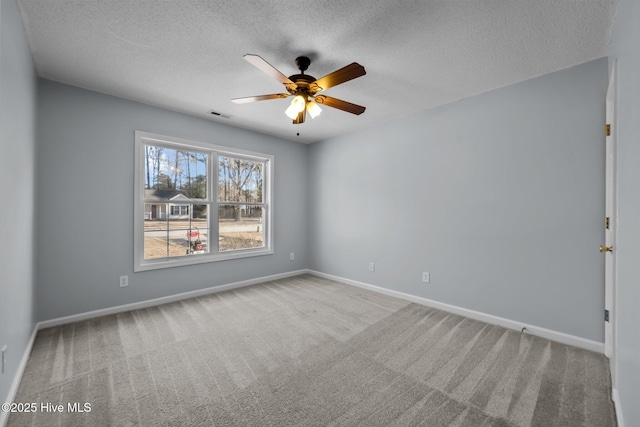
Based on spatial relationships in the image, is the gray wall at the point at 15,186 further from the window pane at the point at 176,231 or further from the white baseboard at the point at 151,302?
the window pane at the point at 176,231

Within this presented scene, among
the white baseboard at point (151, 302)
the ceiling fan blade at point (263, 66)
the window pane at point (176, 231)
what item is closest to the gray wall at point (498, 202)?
the white baseboard at point (151, 302)

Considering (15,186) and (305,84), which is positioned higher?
(305,84)

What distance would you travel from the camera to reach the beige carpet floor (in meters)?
1.54

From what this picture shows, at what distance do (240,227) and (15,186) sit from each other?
267cm

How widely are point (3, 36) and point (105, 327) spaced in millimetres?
2519

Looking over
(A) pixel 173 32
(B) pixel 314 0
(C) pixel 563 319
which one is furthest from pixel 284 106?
(C) pixel 563 319

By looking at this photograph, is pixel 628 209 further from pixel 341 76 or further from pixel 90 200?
pixel 90 200

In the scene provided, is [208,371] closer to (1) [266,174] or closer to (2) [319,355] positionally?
(2) [319,355]

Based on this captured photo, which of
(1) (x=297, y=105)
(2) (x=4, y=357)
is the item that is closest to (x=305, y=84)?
(1) (x=297, y=105)

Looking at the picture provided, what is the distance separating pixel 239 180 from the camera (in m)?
4.29

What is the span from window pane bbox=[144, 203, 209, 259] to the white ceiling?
1.48 metres

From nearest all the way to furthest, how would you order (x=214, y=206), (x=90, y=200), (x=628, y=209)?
(x=628, y=209) → (x=90, y=200) → (x=214, y=206)

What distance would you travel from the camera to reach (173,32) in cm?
193

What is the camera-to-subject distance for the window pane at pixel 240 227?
4.08 meters
